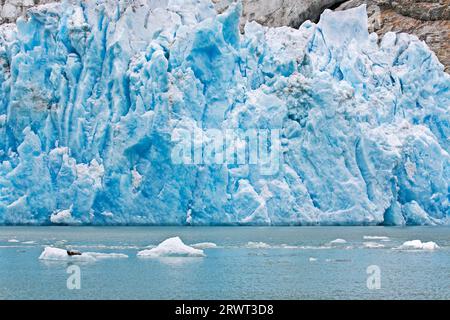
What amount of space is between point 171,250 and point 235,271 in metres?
2.72

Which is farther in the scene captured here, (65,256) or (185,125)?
(185,125)

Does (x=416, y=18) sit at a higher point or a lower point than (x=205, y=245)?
higher

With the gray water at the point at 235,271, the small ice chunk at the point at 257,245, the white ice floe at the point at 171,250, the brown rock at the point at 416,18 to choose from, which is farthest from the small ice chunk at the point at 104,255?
the brown rock at the point at 416,18

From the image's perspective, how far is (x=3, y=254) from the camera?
1975cm

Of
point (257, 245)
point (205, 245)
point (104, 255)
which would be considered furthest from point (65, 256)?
point (257, 245)

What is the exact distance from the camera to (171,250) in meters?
19.0

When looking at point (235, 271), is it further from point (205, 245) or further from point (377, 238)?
point (377, 238)

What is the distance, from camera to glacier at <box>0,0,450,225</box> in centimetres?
2759

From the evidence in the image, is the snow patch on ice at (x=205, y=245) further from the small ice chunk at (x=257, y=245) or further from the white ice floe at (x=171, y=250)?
the white ice floe at (x=171, y=250)

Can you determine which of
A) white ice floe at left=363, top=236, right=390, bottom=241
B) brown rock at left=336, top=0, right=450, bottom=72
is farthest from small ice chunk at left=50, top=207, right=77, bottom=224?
brown rock at left=336, top=0, right=450, bottom=72

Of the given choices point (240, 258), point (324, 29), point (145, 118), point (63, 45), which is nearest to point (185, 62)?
point (145, 118)

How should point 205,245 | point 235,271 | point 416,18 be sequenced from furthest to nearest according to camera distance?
point 416,18 → point 205,245 → point 235,271

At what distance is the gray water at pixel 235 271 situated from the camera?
14.0 meters

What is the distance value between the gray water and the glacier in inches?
102
